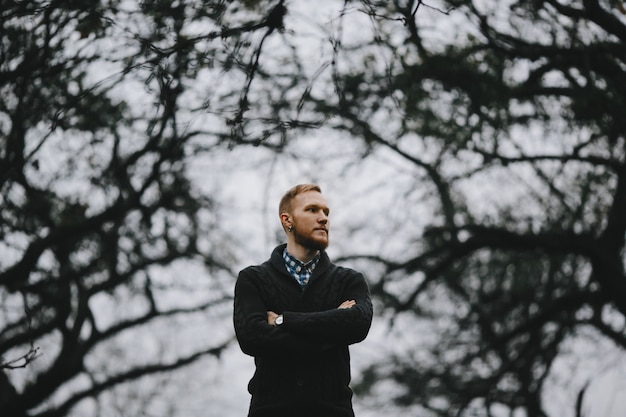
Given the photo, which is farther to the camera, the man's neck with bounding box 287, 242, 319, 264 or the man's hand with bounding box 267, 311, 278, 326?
the man's neck with bounding box 287, 242, 319, 264

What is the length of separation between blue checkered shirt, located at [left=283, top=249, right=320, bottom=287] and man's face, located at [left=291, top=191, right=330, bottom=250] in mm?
72

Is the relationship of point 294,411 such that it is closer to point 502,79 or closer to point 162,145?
point 502,79

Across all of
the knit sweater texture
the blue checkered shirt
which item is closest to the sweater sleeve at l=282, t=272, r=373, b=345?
the knit sweater texture

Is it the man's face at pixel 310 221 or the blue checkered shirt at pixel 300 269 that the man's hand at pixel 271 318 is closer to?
the blue checkered shirt at pixel 300 269

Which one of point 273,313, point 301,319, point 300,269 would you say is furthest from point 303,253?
point 301,319

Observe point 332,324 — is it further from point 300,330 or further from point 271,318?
point 271,318

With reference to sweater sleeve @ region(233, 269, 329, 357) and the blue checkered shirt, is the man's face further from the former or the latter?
sweater sleeve @ region(233, 269, 329, 357)

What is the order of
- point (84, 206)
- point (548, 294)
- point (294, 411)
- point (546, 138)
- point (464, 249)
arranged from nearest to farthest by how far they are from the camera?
point (294, 411), point (84, 206), point (546, 138), point (464, 249), point (548, 294)

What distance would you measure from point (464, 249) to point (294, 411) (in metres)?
8.11

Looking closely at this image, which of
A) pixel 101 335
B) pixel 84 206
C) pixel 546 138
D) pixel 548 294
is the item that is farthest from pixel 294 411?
pixel 548 294

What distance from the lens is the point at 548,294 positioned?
1429 centimetres

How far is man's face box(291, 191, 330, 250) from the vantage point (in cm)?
332

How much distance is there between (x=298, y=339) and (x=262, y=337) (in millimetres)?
137

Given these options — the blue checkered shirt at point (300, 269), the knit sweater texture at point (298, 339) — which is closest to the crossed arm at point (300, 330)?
the knit sweater texture at point (298, 339)
